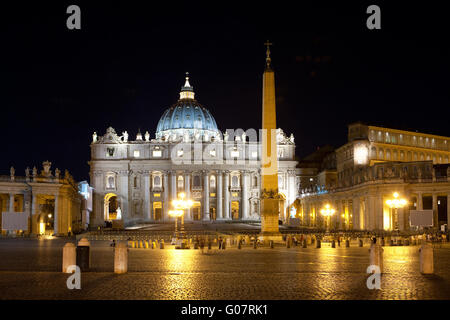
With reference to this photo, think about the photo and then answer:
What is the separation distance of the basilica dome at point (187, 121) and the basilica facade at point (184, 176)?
14.8m

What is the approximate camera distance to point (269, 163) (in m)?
39.3

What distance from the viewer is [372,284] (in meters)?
15.4

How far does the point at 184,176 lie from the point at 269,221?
66533mm

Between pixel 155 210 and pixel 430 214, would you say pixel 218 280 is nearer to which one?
pixel 430 214

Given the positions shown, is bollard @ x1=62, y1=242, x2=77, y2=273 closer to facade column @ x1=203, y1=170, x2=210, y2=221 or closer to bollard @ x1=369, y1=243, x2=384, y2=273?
bollard @ x1=369, y1=243, x2=384, y2=273

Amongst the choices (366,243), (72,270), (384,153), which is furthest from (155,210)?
(72,270)

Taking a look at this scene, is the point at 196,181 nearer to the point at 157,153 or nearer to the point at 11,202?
the point at 157,153

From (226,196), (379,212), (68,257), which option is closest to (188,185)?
(226,196)

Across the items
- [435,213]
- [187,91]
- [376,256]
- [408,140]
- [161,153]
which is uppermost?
[187,91]

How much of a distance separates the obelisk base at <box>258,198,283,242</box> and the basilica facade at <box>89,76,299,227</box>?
2486 inches

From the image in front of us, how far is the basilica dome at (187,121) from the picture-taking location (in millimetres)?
123975

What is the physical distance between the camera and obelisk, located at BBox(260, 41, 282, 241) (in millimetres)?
38188

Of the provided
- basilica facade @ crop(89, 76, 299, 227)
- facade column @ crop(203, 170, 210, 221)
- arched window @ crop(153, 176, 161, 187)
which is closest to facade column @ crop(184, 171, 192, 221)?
basilica facade @ crop(89, 76, 299, 227)
